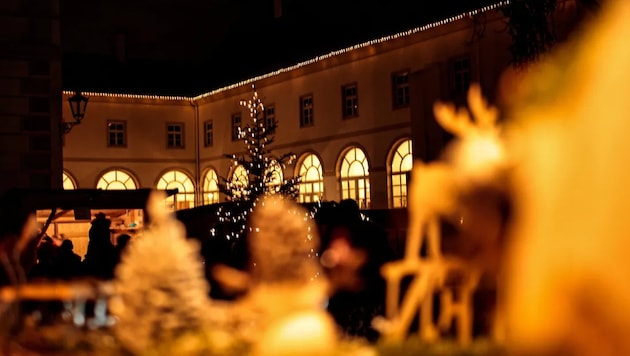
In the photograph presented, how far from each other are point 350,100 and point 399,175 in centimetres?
450

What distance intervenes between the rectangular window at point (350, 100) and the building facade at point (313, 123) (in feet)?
0.12

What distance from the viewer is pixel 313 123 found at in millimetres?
38250

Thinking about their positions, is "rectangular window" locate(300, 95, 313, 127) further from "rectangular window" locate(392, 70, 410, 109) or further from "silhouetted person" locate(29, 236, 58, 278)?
"silhouetted person" locate(29, 236, 58, 278)

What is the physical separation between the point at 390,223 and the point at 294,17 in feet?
90.6

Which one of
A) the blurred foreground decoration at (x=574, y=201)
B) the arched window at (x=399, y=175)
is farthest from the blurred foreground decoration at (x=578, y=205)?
the arched window at (x=399, y=175)

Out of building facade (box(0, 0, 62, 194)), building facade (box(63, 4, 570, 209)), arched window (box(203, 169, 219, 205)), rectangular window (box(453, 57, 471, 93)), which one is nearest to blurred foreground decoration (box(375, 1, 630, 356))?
building facade (box(0, 0, 62, 194))

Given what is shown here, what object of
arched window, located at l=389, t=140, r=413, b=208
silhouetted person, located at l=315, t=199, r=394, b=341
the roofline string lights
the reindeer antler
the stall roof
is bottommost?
silhouetted person, located at l=315, t=199, r=394, b=341

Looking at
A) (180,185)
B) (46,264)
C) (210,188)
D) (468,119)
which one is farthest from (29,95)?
(180,185)

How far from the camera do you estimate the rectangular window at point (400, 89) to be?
3334 cm

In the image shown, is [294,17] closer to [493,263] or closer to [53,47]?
[53,47]

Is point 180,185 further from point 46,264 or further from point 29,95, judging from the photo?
point 46,264

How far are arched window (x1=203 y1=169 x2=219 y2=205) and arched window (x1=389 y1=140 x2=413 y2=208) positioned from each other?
13.0 m

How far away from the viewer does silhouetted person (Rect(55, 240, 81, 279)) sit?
33.0ft

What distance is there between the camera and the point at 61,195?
13.7 metres
